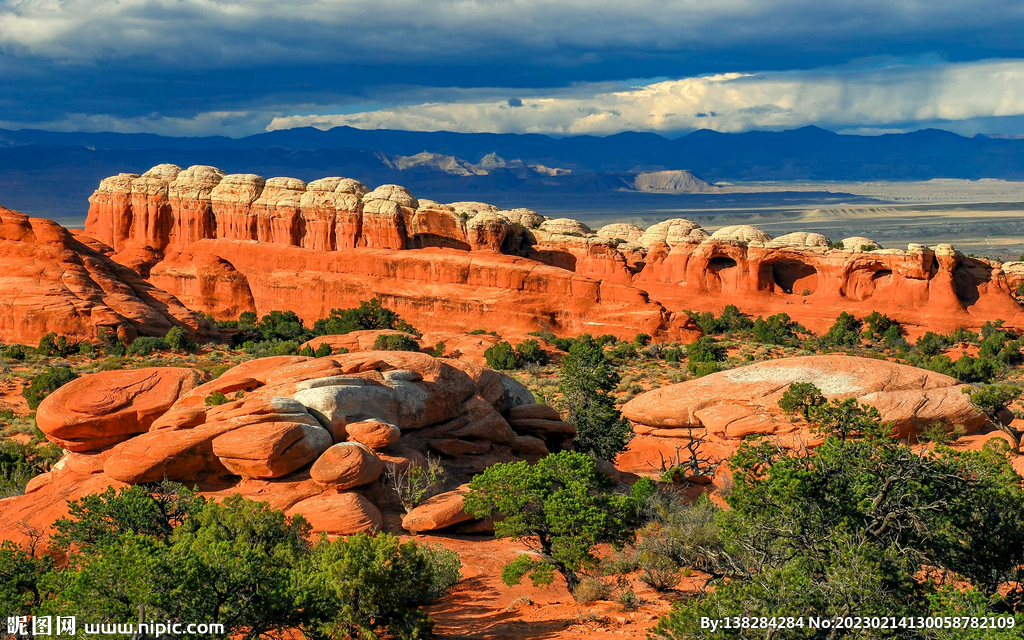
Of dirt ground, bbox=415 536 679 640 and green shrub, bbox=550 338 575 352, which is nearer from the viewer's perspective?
dirt ground, bbox=415 536 679 640

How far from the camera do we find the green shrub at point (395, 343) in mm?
44188

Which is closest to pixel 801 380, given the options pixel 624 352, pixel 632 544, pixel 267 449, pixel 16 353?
pixel 632 544

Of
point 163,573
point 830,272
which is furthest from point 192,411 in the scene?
point 830,272

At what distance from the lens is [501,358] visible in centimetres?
4922

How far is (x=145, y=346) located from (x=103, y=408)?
23.2m

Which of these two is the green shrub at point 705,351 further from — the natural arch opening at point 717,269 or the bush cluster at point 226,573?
the bush cluster at point 226,573

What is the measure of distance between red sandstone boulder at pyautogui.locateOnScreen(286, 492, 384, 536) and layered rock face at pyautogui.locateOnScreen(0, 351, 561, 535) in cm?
4

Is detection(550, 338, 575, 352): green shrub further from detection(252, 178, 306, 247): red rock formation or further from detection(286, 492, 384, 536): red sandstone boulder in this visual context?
detection(286, 492, 384, 536): red sandstone boulder

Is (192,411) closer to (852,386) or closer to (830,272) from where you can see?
(852,386)

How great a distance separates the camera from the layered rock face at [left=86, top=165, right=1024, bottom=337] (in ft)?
196

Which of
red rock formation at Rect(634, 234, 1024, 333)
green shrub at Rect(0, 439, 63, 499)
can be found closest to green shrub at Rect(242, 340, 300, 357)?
green shrub at Rect(0, 439, 63, 499)

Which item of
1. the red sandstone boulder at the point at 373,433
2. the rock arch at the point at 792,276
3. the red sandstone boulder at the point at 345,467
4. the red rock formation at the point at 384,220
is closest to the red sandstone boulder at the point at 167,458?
the red sandstone boulder at the point at 345,467

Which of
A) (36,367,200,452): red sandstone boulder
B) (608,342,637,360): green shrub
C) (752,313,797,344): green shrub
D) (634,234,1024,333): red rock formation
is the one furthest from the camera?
(634,234,1024,333): red rock formation

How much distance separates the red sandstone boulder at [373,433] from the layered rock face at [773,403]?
11.2m
